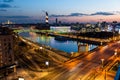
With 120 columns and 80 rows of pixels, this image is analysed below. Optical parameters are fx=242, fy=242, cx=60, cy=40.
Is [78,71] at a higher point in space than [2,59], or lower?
lower

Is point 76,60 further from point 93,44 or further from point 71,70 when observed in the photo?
point 93,44

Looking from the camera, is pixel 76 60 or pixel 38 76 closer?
pixel 38 76

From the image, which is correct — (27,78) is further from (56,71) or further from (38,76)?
(56,71)

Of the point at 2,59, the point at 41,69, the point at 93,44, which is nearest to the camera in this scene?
the point at 2,59

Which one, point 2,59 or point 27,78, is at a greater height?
point 2,59

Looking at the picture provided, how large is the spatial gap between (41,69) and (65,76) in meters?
6.92

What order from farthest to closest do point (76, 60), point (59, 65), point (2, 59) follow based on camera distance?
point (76, 60), point (59, 65), point (2, 59)

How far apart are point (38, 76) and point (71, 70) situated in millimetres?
7859

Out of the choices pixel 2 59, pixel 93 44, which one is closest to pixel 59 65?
pixel 2 59

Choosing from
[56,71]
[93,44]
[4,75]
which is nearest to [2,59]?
[4,75]

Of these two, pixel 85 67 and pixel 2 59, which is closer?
pixel 2 59

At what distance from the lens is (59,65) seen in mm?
54625

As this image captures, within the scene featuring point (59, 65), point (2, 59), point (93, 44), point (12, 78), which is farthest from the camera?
point (93, 44)

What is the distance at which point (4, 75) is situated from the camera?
45.4m
